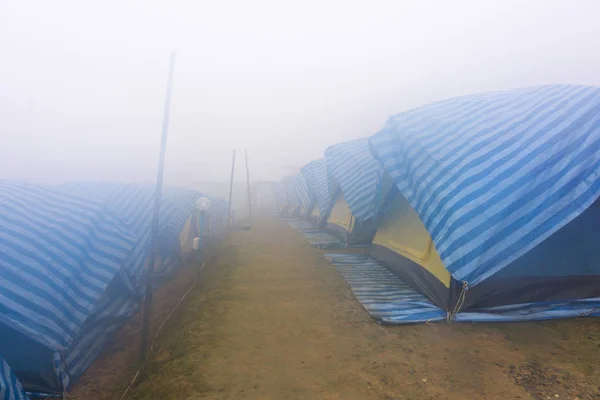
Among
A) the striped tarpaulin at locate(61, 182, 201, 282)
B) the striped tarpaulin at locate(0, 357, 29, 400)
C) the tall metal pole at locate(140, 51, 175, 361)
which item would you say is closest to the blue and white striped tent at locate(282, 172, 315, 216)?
the striped tarpaulin at locate(61, 182, 201, 282)

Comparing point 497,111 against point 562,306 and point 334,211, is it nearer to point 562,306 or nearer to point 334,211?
point 562,306

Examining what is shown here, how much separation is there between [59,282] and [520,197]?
7.10 metres

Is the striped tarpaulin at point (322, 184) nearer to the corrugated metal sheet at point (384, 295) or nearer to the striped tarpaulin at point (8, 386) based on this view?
the corrugated metal sheet at point (384, 295)

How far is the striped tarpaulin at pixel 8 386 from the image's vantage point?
11.0 feet

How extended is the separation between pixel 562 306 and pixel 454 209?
8.15ft

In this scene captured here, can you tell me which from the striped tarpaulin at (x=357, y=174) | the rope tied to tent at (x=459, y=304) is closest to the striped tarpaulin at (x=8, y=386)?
the rope tied to tent at (x=459, y=304)

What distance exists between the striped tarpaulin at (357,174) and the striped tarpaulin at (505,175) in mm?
2631

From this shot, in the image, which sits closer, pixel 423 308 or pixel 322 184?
pixel 423 308

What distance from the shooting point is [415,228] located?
776 centimetres

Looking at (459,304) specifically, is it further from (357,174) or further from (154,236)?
(357,174)

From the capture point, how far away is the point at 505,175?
18.4 ft

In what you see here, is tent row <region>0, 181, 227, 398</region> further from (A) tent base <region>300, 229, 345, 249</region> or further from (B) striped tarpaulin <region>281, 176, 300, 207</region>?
(B) striped tarpaulin <region>281, 176, 300, 207</region>

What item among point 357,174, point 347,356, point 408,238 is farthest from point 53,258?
point 357,174

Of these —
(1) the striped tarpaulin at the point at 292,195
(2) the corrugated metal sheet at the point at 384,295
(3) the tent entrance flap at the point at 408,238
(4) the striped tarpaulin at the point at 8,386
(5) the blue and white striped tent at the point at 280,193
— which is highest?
(3) the tent entrance flap at the point at 408,238
